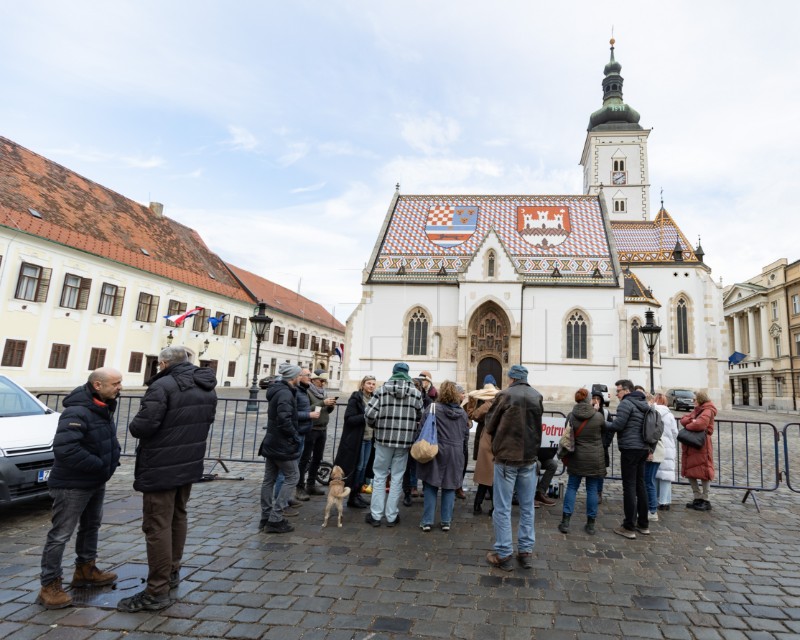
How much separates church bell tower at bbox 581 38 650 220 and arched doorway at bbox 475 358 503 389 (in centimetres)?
2407

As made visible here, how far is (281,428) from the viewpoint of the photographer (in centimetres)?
514

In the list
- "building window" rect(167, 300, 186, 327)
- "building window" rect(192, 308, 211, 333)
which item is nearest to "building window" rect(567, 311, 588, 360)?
"building window" rect(192, 308, 211, 333)

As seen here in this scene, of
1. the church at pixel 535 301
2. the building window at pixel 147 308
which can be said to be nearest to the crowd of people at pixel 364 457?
the church at pixel 535 301

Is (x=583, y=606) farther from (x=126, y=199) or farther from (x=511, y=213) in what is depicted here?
(x=126, y=199)

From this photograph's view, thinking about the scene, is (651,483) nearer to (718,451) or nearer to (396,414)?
(396,414)

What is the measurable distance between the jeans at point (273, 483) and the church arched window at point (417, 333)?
80.6ft

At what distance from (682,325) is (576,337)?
8750 mm

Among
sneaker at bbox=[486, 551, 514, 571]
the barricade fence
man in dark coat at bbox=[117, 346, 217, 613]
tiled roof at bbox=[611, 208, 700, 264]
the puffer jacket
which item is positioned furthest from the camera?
tiled roof at bbox=[611, 208, 700, 264]

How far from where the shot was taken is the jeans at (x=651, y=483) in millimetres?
5922

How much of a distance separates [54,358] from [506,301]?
982 inches

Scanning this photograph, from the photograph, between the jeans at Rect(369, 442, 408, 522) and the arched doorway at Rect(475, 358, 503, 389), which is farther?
the arched doorway at Rect(475, 358, 503, 389)

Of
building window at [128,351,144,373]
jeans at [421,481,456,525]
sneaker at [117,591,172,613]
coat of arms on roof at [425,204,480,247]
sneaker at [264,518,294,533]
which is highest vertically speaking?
coat of arms on roof at [425,204,480,247]

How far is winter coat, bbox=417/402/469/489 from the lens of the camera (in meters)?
5.46

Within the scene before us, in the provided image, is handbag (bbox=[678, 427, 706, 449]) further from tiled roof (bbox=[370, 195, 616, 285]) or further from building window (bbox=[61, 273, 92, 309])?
building window (bbox=[61, 273, 92, 309])
